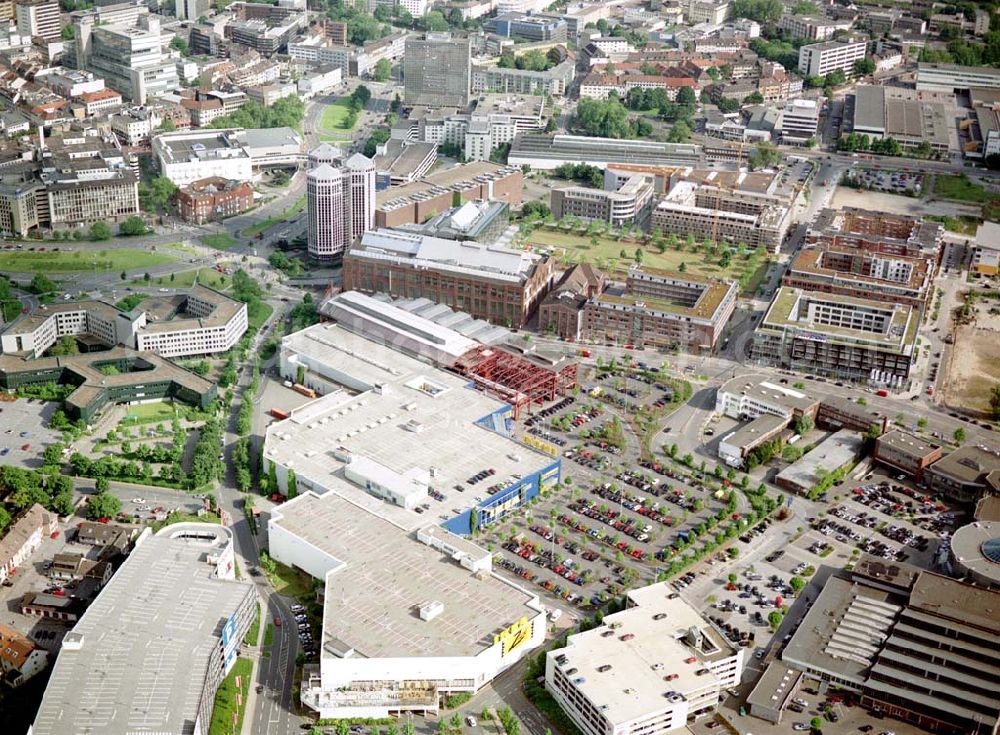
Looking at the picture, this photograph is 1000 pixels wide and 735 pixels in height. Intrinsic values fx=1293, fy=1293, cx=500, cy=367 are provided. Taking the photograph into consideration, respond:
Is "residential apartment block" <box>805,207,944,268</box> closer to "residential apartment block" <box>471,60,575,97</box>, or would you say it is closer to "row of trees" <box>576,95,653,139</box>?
"row of trees" <box>576,95,653,139</box>

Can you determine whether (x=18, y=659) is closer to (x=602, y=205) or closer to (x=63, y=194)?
(x=63, y=194)

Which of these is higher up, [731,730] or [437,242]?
[437,242]

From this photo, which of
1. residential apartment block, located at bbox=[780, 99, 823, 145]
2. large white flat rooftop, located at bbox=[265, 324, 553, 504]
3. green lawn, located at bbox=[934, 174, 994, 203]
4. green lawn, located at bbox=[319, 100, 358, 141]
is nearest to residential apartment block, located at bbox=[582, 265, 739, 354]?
large white flat rooftop, located at bbox=[265, 324, 553, 504]

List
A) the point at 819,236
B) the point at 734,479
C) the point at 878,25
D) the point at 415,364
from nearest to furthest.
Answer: the point at 734,479
the point at 415,364
the point at 819,236
the point at 878,25

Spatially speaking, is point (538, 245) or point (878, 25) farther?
point (878, 25)

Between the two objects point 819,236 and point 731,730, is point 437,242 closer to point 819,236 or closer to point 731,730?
point 819,236

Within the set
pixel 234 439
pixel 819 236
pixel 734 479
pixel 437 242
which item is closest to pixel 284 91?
pixel 437 242

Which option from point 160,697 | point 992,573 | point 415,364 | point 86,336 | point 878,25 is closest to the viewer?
point 160,697

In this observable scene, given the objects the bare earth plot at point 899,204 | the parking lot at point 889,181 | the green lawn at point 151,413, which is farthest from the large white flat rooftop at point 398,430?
the parking lot at point 889,181
